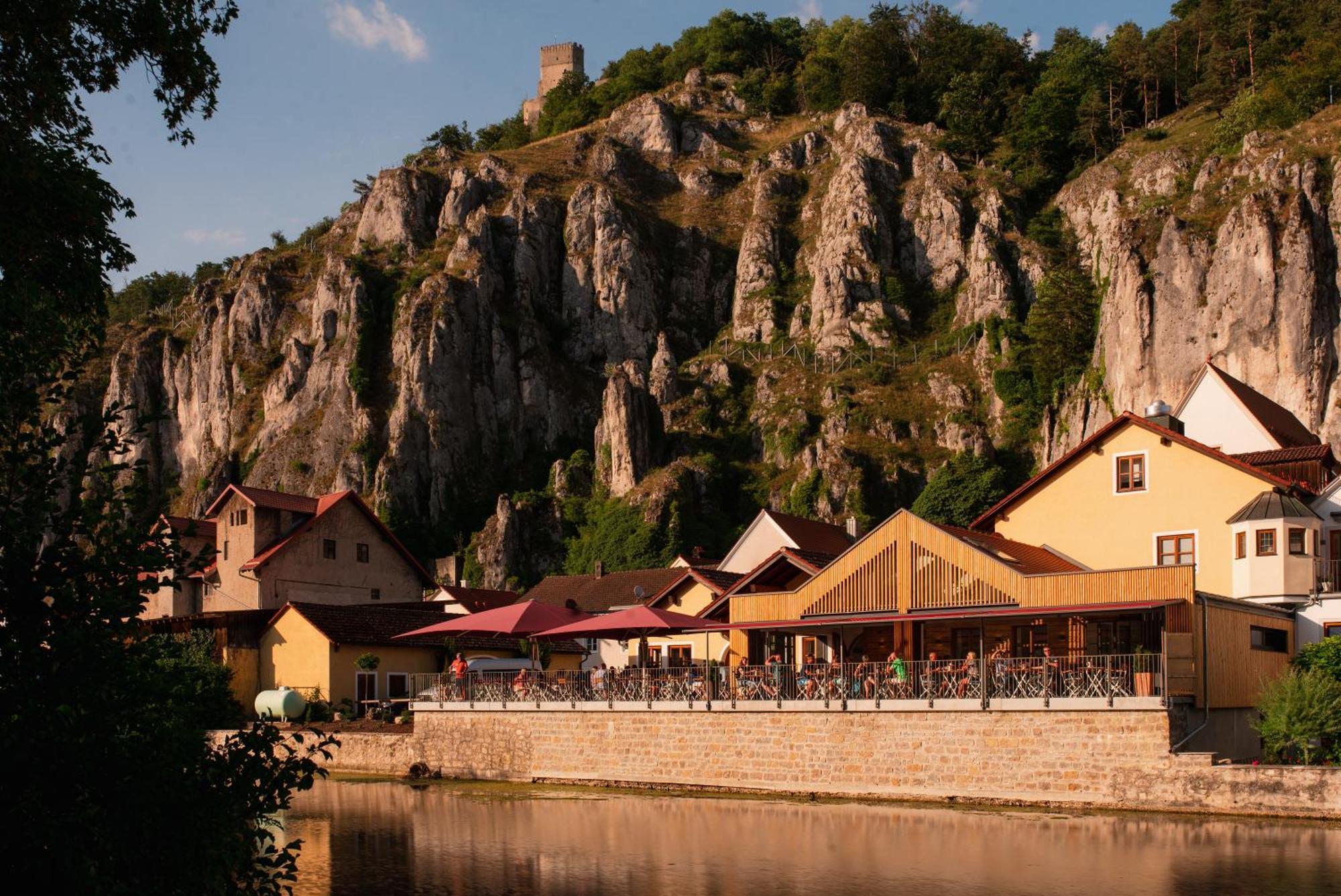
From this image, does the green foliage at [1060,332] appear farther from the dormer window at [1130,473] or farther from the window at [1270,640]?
the window at [1270,640]

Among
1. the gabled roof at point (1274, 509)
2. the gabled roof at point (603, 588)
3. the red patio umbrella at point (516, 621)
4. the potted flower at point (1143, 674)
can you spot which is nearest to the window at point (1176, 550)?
the gabled roof at point (1274, 509)

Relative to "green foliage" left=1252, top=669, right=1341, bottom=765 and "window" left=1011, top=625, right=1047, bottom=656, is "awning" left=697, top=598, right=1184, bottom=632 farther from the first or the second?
"green foliage" left=1252, top=669, right=1341, bottom=765

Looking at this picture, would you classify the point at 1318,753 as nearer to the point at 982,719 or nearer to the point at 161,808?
the point at 982,719

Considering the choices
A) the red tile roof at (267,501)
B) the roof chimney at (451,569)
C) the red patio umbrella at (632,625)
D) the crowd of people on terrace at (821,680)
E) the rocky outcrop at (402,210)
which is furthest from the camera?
the rocky outcrop at (402,210)

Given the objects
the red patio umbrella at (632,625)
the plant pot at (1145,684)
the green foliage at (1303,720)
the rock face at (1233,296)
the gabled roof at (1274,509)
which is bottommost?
the green foliage at (1303,720)

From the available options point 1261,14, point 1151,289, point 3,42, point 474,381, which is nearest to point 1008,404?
point 1151,289

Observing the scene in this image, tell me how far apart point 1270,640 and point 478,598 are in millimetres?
41111

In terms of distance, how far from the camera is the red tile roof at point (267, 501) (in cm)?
5700

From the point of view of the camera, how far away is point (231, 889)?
1179 cm

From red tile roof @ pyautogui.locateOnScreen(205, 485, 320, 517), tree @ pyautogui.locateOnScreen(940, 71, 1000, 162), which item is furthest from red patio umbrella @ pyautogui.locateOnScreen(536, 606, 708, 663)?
tree @ pyautogui.locateOnScreen(940, 71, 1000, 162)

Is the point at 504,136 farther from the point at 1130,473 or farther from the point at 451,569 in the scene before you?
the point at 1130,473

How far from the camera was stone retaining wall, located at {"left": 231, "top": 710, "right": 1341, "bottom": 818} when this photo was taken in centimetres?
2770

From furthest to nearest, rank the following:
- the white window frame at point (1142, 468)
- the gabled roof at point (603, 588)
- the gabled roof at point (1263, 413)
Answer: the gabled roof at point (603, 588) < the gabled roof at point (1263, 413) < the white window frame at point (1142, 468)

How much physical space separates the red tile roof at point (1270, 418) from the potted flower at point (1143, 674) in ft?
63.4
